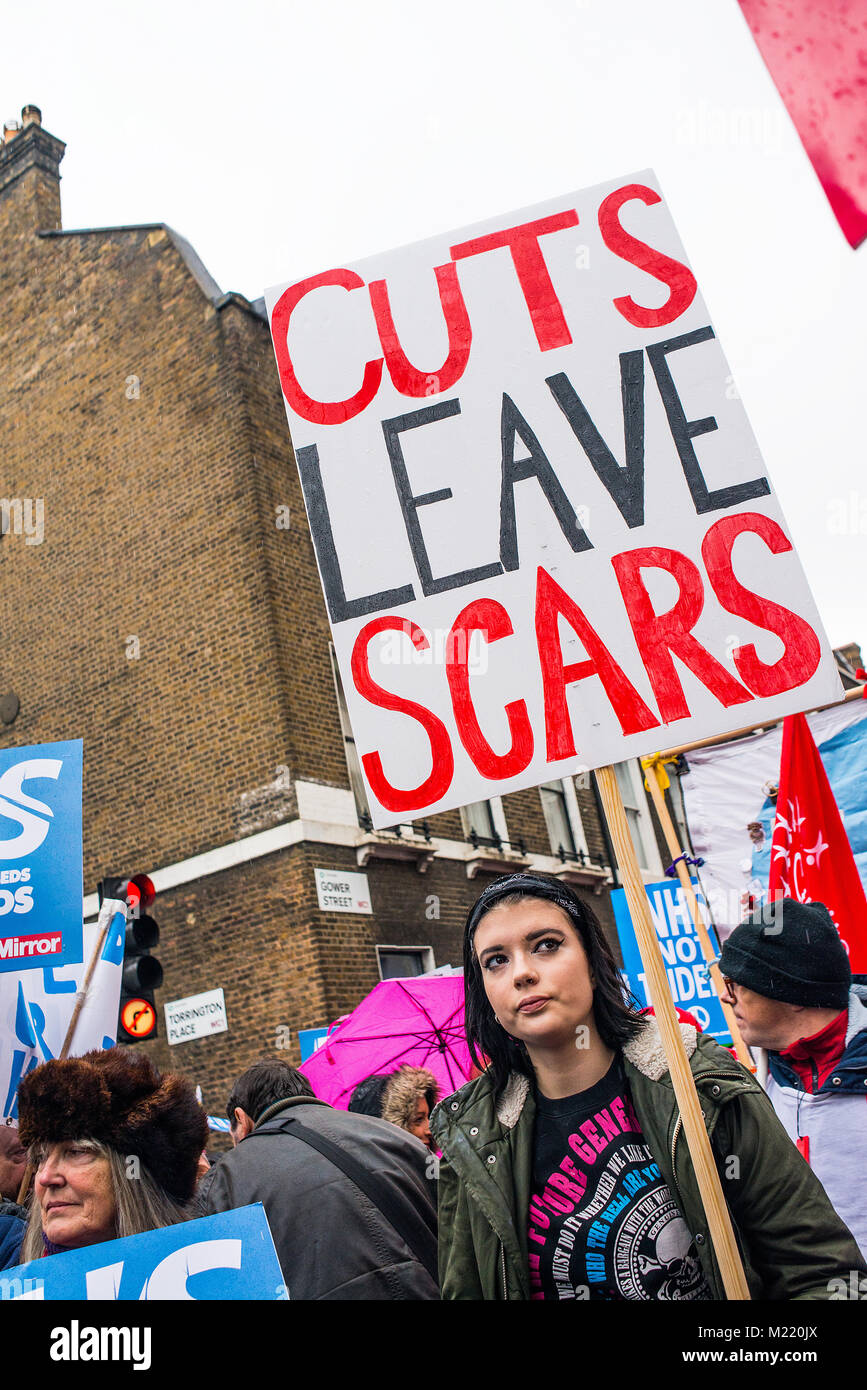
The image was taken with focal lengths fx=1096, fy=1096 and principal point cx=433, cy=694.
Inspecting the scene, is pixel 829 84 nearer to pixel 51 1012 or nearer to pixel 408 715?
pixel 408 715

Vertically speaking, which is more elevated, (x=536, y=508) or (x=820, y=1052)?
(x=536, y=508)

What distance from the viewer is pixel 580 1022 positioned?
2211mm

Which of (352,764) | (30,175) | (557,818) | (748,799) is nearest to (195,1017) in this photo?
(352,764)

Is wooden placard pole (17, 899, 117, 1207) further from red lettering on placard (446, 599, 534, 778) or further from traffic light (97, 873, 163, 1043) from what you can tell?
red lettering on placard (446, 599, 534, 778)

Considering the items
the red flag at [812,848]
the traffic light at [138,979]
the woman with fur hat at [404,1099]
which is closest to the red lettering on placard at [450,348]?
the red flag at [812,848]

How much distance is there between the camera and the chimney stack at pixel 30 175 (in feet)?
48.7

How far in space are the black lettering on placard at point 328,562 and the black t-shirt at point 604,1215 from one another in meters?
1.26

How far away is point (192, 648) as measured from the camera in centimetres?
1195

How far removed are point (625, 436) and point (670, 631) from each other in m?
0.51

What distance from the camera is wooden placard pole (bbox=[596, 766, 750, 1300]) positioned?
1.87 m

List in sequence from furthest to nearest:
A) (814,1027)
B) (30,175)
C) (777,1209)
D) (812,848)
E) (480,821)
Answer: (30,175) → (480,821) → (812,848) → (814,1027) → (777,1209)

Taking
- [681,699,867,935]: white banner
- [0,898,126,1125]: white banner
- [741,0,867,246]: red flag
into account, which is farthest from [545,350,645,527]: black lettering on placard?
[681,699,867,935]: white banner

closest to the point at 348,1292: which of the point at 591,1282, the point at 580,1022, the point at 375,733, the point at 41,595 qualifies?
the point at 591,1282


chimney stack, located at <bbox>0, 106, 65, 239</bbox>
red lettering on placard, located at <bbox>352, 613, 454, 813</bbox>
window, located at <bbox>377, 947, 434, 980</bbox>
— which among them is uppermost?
chimney stack, located at <bbox>0, 106, 65, 239</bbox>
